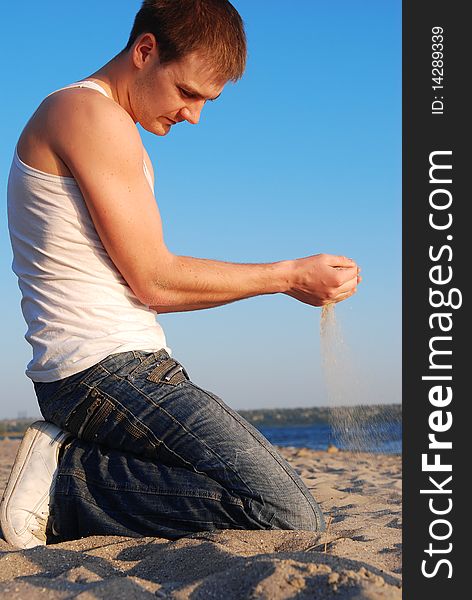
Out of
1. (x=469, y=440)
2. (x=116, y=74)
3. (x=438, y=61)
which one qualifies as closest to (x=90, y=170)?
(x=116, y=74)

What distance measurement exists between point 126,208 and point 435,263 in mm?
1193

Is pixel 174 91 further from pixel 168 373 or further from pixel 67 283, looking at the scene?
pixel 168 373

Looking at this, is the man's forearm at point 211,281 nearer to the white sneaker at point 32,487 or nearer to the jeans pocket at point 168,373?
the jeans pocket at point 168,373

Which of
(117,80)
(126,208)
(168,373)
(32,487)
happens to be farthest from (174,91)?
(32,487)

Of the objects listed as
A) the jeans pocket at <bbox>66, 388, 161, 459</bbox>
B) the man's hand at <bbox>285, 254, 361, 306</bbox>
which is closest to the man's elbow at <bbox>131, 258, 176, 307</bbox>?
the jeans pocket at <bbox>66, 388, 161, 459</bbox>

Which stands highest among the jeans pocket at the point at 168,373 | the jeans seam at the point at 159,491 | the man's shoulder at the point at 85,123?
the man's shoulder at the point at 85,123

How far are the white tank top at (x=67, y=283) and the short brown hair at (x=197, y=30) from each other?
0.34m

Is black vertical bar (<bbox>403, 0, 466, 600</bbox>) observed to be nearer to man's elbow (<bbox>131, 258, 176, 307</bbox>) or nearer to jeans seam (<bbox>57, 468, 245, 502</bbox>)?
jeans seam (<bbox>57, 468, 245, 502</bbox>)

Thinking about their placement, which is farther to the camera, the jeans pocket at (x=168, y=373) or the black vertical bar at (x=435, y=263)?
the jeans pocket at (x=168, y=373)

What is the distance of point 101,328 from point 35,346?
32 cm

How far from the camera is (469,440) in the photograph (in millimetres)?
2477

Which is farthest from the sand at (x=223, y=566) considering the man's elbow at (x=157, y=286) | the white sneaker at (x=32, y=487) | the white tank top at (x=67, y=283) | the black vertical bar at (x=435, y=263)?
A: the man's elbow at (x=157, y=286)

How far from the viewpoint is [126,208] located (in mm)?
3002

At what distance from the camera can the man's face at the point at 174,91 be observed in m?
3.17
